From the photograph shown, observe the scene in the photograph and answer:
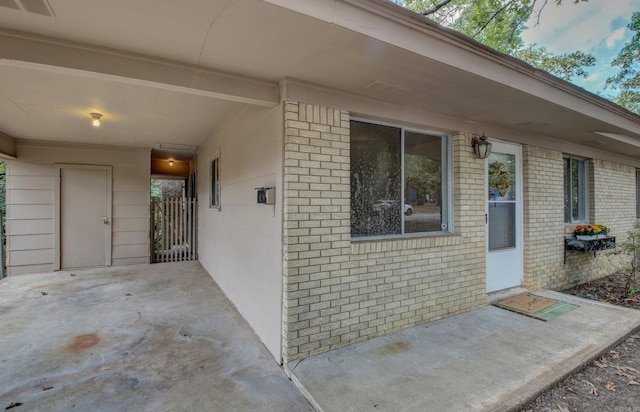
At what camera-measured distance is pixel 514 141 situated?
4.34 m

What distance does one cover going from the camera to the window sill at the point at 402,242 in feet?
9.82

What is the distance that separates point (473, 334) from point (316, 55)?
3.05 m

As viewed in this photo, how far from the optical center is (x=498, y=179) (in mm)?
4363

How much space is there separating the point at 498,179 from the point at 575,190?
102 inches

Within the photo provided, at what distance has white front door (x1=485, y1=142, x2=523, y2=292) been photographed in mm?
4262

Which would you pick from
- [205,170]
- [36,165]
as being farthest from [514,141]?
[36,165]

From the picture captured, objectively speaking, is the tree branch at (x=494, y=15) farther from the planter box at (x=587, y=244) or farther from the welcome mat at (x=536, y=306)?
the welcome mat at (x=536, y=306)

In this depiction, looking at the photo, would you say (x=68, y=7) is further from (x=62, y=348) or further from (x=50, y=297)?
(x=50, y=297)

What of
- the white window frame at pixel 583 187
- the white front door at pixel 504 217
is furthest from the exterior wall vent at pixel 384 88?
the white window frame at pixel 583 187

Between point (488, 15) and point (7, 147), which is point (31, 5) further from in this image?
point (488, 15)

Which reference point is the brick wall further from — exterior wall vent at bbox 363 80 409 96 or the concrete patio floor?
exterior wall vent at bbox 363 80 409 96

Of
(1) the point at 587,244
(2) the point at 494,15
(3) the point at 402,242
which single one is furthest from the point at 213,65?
(2) the point at 494,15

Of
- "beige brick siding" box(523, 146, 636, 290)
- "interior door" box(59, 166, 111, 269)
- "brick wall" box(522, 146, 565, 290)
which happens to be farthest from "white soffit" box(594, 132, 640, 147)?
"interior door" box(59, 166, 111, 269)

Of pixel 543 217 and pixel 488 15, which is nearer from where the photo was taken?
pixel 543 217
